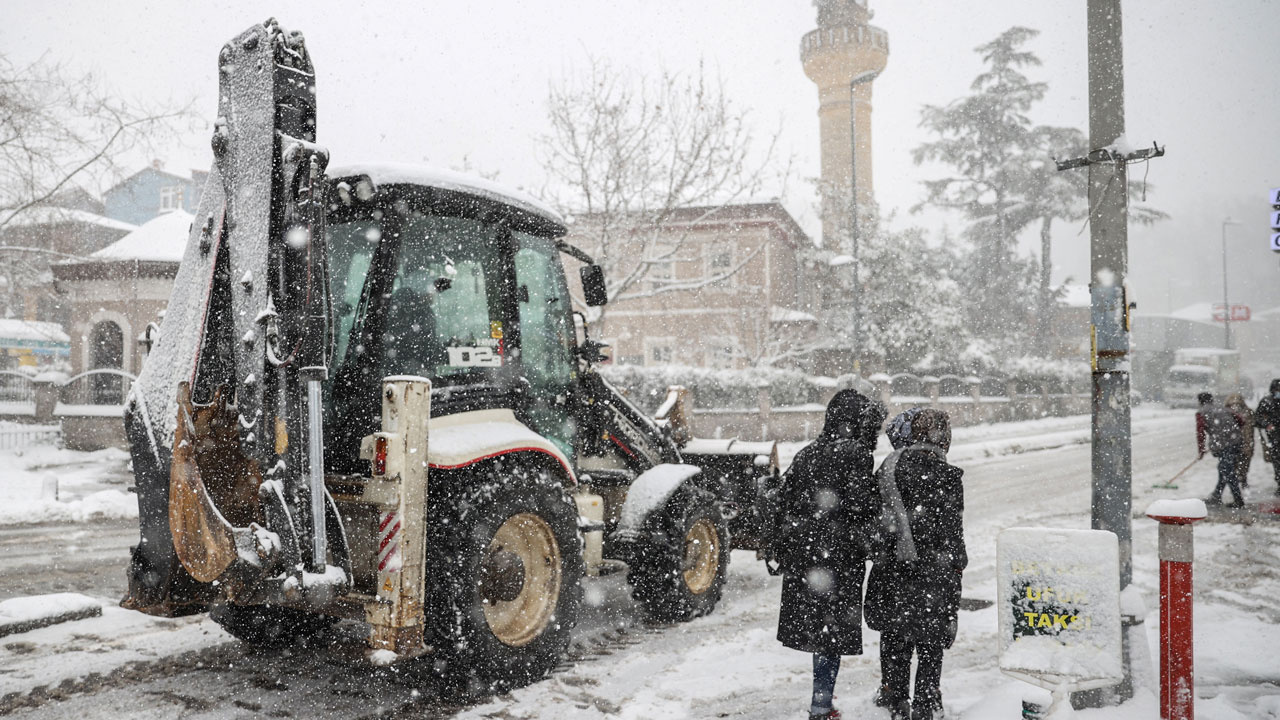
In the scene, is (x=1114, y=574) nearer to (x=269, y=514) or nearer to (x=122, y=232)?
(x=269, y=514)

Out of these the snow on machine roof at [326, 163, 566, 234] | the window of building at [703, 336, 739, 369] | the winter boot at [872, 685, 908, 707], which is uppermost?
the snow on machine roof at [326, 163, 566, 234]

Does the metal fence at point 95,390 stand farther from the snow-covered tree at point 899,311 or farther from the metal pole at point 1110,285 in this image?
the metal pole at point 1110,285

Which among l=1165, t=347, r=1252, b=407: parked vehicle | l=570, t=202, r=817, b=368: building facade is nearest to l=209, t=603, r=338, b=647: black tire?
l=570, t=202, r=817, b=368: building facade

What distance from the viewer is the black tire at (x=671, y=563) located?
21.1 feet

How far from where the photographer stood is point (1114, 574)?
137 inches

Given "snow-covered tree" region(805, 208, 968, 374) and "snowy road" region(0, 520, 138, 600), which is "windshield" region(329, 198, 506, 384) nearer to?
"snowy road" region(0, 520, 138, 600)

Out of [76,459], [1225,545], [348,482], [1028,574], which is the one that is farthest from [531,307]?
[76,459]

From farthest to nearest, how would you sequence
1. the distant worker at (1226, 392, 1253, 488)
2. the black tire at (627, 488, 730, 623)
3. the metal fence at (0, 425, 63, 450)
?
the metal fence at (0, 425, 63, 450)
the distant worker at (1226, 392, 1253, 488)
the black tire at (627, 488, 730, 623)

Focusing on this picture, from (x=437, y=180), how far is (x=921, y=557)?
3293 millimetres

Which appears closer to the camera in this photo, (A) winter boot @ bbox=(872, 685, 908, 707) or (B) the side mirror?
(A) winter boot @ bbox=(872, 685, 908, 707)

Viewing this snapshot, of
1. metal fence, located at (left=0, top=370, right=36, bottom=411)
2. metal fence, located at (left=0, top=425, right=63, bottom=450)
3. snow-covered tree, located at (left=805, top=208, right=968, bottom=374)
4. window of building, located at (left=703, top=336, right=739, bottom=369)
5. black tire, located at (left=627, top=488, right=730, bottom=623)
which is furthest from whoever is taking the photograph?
snow-covered tree, located at (left=805, top=208, right=968, bottom=374)

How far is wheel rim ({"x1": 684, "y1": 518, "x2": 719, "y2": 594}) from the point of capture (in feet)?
22.8

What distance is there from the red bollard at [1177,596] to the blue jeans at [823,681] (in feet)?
4.75

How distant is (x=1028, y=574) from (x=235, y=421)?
3573 mm
